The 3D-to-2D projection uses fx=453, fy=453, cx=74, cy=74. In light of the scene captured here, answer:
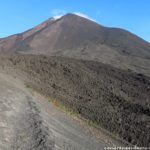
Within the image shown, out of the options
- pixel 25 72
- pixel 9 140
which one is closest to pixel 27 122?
pixel 9 140

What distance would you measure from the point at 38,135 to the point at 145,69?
47323mm

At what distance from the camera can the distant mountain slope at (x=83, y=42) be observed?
70.5 metres

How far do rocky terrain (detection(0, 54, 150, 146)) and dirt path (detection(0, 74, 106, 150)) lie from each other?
20.5 feet

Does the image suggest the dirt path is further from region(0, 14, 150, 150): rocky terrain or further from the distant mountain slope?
the distant mountain slope

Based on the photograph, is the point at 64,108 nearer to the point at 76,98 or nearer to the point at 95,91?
the point at 76,98

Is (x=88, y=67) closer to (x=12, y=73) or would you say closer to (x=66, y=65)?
(x=66, y=65)

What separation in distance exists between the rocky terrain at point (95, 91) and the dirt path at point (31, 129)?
6.24 meters

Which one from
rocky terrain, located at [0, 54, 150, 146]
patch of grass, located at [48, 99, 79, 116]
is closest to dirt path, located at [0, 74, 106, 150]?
patch of grass, located at [48, 99, 79, 116]

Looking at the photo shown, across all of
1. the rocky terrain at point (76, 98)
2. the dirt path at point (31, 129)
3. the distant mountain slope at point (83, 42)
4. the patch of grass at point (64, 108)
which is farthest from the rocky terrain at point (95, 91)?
the distant mountain slope at point (83, 42)

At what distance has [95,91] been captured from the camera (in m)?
36.4

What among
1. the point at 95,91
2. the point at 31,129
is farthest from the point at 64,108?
the point at 31,129

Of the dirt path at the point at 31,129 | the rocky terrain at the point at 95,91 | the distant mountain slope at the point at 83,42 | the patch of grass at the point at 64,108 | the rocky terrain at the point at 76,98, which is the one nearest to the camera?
the dirt path at the point at 31,129

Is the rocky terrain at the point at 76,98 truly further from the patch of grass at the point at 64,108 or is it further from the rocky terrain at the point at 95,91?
the patch of grass at the point at 64,108

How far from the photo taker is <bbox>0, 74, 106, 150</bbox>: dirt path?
1376 cm
